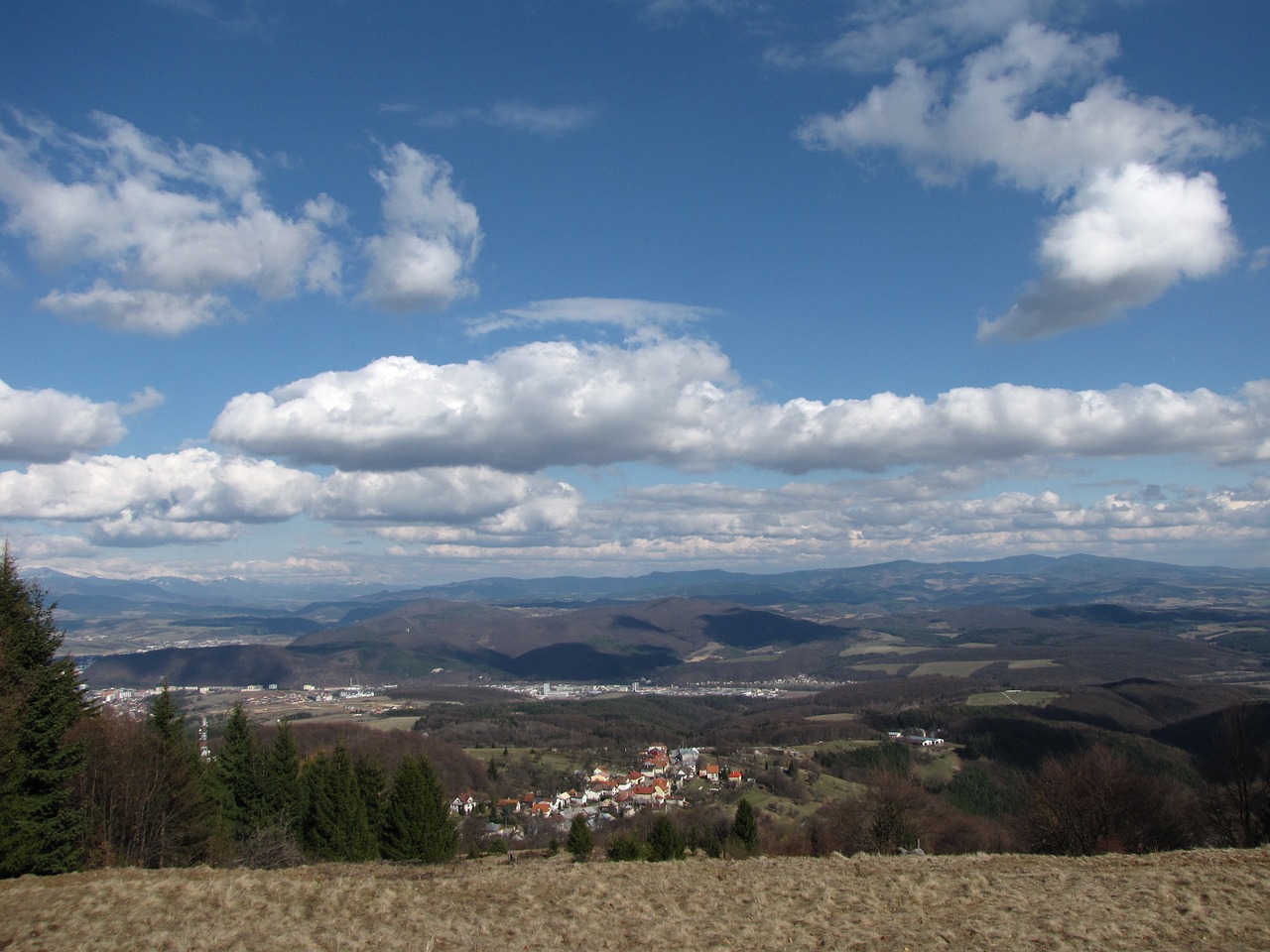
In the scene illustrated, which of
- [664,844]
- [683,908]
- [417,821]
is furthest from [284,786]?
[683,908]

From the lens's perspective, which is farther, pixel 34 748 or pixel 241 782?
pixel 241 782

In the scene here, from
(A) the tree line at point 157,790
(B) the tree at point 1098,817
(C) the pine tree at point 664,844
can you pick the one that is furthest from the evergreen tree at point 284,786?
(B) the tree at point 1098,817

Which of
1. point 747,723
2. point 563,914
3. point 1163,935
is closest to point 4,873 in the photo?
point 563,914

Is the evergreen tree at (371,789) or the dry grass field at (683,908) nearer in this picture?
the dry grass field at (683,908)

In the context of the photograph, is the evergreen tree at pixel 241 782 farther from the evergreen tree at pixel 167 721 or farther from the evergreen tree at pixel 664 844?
the evergreen tree at pixel 664 844

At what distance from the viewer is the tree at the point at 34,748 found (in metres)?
21.2

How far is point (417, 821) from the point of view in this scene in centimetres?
3903

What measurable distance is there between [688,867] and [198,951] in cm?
1290

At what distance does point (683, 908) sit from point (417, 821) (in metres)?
25.6

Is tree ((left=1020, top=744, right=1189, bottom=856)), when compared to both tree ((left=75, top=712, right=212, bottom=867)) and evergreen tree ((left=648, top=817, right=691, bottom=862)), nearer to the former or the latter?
evergreen tree ((left=648, top=817, right=691, bottom=862))

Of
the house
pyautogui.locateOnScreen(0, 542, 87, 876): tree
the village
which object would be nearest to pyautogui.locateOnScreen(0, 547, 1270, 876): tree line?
pyautogui.locateOnScreen(0, 542, 87, 876): tree

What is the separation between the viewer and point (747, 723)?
171750 millimetres

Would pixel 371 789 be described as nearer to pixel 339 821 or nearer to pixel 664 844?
pixel 339 821

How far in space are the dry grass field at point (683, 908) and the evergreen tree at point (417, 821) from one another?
17441 mm
